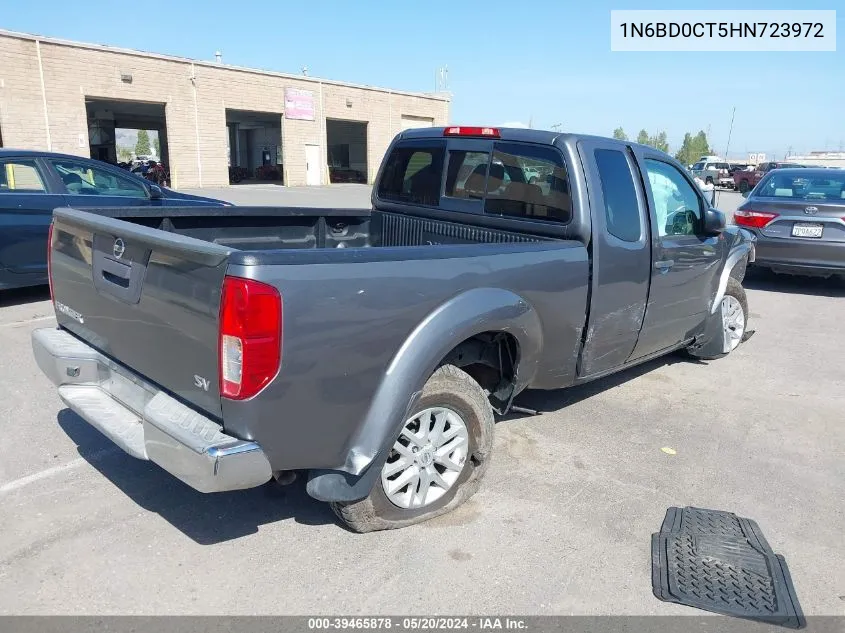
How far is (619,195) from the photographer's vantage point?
4.23 meters

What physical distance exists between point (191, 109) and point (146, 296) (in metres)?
29.5

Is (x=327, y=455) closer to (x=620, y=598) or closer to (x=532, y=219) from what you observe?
(x=620, y=598)

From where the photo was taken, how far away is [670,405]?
5.07 metres

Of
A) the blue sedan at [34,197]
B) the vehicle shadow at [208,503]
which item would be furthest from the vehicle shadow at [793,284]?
the blue sedan at [34,197]

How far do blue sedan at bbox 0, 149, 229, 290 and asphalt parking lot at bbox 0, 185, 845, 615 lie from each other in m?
2.62

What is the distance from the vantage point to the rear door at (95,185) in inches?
300

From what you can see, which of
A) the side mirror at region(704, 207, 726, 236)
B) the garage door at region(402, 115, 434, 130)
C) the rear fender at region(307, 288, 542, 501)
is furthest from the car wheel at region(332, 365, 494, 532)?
the garage door at region(402, 115, 434, 130)

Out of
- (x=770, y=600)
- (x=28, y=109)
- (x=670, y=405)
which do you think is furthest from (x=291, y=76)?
(x=770, y=600)

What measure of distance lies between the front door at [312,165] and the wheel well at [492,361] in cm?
3352

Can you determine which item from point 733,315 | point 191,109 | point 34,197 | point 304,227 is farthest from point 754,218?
point 191,109

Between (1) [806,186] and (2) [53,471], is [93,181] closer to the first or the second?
(2) [53,471]

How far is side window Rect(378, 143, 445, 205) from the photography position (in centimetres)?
472

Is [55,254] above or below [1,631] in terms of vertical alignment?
above

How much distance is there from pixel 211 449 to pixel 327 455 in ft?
1.60
